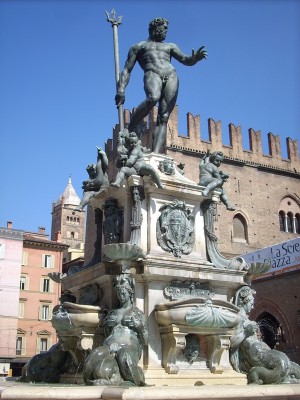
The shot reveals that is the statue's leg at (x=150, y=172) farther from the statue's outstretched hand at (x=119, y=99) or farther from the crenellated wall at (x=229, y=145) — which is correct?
the crenellated wall at (x=229, y=145)

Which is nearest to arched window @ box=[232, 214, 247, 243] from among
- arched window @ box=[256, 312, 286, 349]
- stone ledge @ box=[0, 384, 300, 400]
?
arched window @ box=[256, 312, 286, 349]

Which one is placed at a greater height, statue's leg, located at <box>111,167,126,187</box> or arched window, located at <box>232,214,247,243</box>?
arched window, located at <box>232,214,247,243</box>

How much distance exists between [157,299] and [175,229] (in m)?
1.13

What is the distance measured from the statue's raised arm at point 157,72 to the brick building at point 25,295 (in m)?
33.1

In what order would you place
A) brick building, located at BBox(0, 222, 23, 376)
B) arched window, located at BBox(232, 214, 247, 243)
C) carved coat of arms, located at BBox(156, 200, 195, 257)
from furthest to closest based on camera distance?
arched window, located at BBox(232, 214, 247, 243) < brick building, located at BBox(0, 222, 23, 376) < carved coat of arms, located at BBox(156, 200, 195, 257)

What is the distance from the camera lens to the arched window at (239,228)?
4126 cm

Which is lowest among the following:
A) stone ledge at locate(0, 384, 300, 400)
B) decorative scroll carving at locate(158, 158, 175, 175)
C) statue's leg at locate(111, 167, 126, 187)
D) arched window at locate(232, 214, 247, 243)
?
stone ledge at locate(0, 384, 300, 400)

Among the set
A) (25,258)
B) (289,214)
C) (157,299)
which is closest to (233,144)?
(289,214)

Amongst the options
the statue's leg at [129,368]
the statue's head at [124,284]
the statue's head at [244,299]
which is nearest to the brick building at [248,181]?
the statue's head at [244,299]

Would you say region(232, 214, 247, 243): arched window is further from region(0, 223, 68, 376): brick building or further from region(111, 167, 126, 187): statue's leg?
region(111, 167, 126, 187): statue's leg

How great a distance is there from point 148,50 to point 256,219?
114 ft

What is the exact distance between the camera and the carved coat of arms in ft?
24.9

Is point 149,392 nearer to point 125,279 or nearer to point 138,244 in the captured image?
point 125,279

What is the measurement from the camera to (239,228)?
41.8 m
